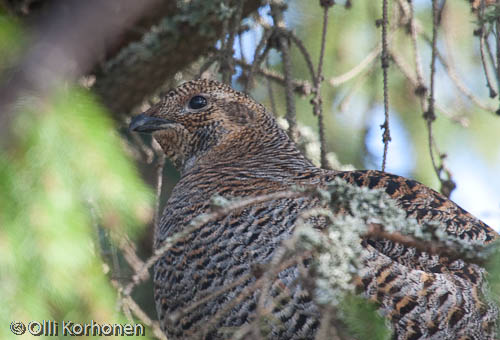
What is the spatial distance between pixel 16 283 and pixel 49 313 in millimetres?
165

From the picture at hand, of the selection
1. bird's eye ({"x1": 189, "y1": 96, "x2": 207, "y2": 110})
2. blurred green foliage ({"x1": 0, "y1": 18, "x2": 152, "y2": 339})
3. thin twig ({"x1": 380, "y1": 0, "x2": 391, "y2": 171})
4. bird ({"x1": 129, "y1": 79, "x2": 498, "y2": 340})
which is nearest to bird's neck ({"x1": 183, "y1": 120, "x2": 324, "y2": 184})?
bird ({"x1": 129, "y1": 79, "x2": 498, "y2": 340})

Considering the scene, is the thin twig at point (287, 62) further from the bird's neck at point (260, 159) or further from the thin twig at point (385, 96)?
the thin twig at point (385, 96)

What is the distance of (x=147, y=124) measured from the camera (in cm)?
397

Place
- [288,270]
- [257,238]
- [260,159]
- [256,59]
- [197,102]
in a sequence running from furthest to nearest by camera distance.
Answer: [197,102] → [256,59] → [260,159] → [257,238] → [288,270]

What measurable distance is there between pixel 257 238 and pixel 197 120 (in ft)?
4.19

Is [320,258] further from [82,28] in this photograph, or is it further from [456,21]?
[456,21]

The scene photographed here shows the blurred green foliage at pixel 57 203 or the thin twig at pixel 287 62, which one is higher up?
the thin twig at pixel 287 62

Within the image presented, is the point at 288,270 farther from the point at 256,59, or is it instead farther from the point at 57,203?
the point at 256,59

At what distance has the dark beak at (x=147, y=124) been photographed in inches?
156

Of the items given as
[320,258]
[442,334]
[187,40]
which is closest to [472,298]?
[442,334]

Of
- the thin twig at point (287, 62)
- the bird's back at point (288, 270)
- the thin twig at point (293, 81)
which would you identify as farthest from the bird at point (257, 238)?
the thin twig at point (293, 81)

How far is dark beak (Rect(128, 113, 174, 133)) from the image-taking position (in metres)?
3.95

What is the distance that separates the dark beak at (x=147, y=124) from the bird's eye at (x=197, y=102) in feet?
0.56

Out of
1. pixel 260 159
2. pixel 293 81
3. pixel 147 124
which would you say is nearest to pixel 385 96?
pixel 260 159
